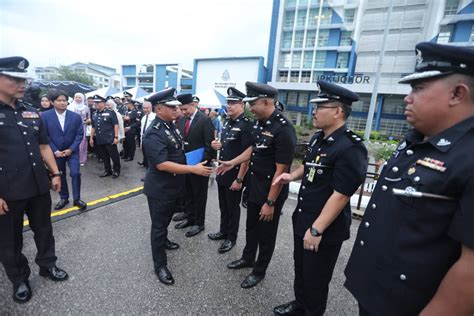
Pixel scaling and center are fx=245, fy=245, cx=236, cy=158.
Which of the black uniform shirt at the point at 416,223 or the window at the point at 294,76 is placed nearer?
the black uniform shirt at the point at 416,223

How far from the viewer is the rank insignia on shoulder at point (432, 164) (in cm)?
109

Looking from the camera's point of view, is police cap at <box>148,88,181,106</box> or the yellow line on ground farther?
the yellow line on ground

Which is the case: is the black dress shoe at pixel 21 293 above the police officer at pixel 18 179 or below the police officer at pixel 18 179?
below

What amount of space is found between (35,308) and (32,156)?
143 cm

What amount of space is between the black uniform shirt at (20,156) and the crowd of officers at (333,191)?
14 millimetres

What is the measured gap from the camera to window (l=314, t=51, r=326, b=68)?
32312mm

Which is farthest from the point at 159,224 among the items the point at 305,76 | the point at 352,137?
the point at 305,76

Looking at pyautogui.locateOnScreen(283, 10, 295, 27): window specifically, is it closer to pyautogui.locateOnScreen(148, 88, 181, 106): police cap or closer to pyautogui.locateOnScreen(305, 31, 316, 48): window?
pyautogui.locateOnScreen(305, 31, 316, 48): window

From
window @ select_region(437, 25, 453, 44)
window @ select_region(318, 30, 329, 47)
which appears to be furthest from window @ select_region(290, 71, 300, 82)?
window @ select_region(437, 25, 453, 44)

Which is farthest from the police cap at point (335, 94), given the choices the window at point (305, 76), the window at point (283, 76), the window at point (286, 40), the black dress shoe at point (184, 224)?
the window at point (286, 40)

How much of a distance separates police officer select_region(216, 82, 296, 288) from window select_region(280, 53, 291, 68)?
3397cm

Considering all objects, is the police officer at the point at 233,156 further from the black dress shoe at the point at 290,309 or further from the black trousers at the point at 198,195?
the black dress shoe at the point at 290,309

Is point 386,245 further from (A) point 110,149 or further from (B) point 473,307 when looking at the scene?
(A) point 110,149

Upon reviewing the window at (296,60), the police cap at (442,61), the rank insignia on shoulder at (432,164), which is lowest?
the rank insignia on shoulder at (432,164)
